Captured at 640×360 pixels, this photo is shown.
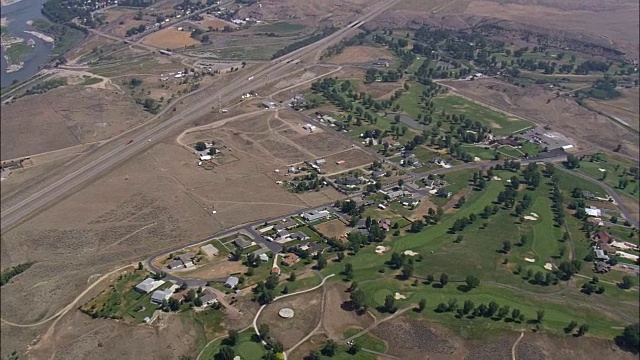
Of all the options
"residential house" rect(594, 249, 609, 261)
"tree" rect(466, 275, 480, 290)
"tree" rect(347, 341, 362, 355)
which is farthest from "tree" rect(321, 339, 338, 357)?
"residential house" rect(594, 249, 609, 261)

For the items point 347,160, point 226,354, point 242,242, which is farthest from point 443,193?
point 226,354

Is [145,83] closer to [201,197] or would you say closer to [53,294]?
[201,197]

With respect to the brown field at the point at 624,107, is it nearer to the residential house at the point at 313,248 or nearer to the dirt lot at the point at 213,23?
the residential house at the point at 313,248

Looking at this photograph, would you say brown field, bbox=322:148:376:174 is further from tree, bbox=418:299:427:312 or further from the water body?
the water body

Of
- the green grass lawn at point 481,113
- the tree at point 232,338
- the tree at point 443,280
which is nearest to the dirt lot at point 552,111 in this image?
the green grass lawn at point 481,113

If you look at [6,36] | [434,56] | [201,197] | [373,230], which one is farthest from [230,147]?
[6,36]
